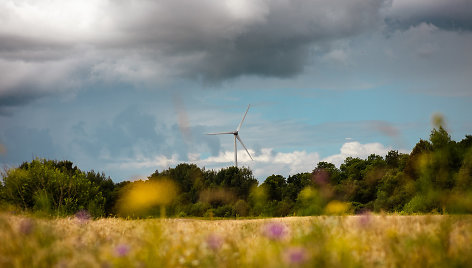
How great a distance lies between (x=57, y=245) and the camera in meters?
6.28

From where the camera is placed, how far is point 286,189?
53.9 meters

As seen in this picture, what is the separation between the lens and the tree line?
8078mm

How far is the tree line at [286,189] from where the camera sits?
808cm

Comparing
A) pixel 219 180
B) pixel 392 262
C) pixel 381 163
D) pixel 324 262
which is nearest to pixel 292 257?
pixel 324 262

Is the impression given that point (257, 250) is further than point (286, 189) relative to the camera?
No

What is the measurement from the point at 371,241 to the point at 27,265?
4679 millimetres

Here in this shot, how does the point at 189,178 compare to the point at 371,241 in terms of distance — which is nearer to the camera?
the point at 371,241

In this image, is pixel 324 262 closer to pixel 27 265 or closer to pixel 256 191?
pixel 27 265

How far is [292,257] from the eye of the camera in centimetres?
361

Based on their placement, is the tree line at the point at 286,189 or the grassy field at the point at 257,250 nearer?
the grassy field at the point at 257,250

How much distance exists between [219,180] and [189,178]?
498 centimetres

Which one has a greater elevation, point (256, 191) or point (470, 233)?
point (256, 191)

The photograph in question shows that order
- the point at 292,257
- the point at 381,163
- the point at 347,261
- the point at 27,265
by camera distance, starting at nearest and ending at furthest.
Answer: the point at 292,257, the point at 347,261, the point at 27,265, the point at 381,163

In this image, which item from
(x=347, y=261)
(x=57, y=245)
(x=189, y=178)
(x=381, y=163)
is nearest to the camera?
(x=347, y=261)
